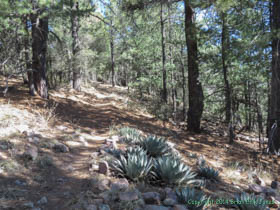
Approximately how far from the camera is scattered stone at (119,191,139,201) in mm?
2797

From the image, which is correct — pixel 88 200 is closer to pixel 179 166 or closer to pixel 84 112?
pixel 179 166

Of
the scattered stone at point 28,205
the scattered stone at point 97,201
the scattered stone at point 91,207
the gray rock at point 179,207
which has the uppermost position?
the scattered stone at point 28,205

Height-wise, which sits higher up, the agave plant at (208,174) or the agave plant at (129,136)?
the agave plant at (129,136)

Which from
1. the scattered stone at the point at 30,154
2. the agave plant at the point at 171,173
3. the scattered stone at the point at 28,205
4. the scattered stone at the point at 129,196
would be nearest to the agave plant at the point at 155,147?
A: the agave plant at the point at 171,173

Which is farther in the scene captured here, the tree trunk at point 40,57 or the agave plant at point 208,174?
the tree trunk at point 40,57

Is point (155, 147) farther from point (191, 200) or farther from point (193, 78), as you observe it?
point (193, 78)

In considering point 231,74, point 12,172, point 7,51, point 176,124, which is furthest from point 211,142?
point 7,51

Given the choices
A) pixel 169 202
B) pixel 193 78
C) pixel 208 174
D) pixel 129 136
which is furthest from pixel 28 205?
pixel 193 78

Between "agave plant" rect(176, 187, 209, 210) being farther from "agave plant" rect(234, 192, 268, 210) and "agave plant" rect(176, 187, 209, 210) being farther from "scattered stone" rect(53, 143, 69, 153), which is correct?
"scattered stone" rect(53, 143, 69, 153)

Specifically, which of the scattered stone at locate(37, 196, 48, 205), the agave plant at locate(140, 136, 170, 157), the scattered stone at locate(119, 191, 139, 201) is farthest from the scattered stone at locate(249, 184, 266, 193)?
→ the scattered stone at locate(37, 196, 48, 205)

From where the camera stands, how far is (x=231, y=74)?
30.1 feet

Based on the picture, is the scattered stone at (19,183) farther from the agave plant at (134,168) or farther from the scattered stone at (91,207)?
the agave plant at (134,168)

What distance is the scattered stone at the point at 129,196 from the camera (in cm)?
280

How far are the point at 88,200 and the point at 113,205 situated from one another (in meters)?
0.33
